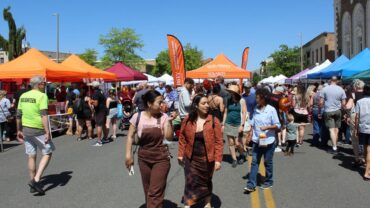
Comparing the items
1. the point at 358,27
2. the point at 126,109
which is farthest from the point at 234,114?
the point at 358,27

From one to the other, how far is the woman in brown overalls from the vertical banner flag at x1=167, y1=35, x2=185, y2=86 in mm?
10012

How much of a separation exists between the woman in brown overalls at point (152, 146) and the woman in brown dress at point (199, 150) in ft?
1.84

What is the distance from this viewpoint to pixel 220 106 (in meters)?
8.40

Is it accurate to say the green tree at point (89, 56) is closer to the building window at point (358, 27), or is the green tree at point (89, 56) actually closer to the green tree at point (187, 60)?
the green tree at point (187, 60)

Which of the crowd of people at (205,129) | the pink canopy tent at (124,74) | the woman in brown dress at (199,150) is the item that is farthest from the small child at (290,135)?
the pink canopy tent at (124,74)

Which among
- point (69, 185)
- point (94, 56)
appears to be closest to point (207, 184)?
point (69, 185)

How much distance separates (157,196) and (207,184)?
0.98 meters

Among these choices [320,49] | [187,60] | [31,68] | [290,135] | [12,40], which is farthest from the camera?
[187,60]

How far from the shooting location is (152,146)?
16.0 ft

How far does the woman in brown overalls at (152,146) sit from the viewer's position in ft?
15.8

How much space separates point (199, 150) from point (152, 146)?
797 millimetres

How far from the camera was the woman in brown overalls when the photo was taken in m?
4.82

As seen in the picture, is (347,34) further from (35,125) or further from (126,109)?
(35,125)

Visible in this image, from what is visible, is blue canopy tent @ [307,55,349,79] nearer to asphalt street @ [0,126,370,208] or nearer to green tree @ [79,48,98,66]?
asphalt street @ [0,126,370,208]
